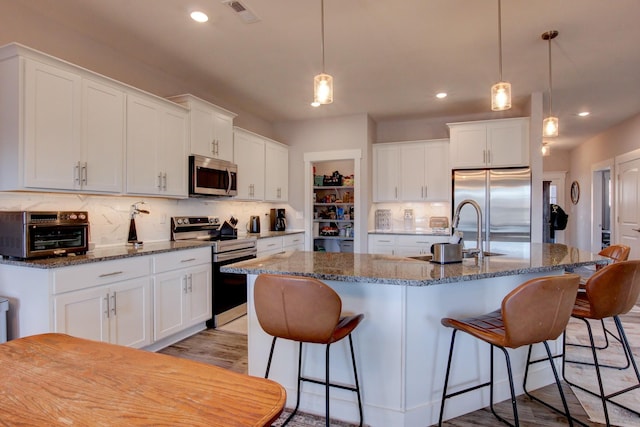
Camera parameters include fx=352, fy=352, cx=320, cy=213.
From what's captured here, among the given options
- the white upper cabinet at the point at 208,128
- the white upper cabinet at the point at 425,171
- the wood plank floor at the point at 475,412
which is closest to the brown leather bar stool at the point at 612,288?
the wood plank floor at the point at 475,412

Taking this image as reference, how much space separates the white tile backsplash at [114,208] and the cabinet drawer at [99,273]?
60cm

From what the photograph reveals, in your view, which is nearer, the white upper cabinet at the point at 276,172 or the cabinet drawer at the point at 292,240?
the cabinet drawer at the point at 292,240

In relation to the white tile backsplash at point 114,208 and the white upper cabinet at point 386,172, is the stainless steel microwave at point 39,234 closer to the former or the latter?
the white tile backsplash at point 114,208

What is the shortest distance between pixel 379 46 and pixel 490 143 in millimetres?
2404

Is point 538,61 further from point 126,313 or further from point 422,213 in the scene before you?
point 126,313

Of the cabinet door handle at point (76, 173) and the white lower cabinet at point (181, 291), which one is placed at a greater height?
the cabinet door handle at point (76, 173)

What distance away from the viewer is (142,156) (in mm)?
3143

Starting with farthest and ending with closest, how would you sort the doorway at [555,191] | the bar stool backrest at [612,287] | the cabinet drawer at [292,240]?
the doorway at [555,191]
the cabinet drawer at [292,240]
the bar stool backrest at [612,287]

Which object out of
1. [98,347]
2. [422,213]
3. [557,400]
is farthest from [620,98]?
[98,347]

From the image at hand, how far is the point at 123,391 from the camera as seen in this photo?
0.80m

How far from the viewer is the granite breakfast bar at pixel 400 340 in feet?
6.29

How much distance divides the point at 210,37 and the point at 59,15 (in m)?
1.10

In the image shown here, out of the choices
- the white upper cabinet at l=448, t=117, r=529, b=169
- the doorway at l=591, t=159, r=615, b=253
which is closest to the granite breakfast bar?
the white upper cabinet at l=448, t=117, r=529, b=169

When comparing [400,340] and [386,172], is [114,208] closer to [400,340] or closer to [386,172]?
[400,340]
